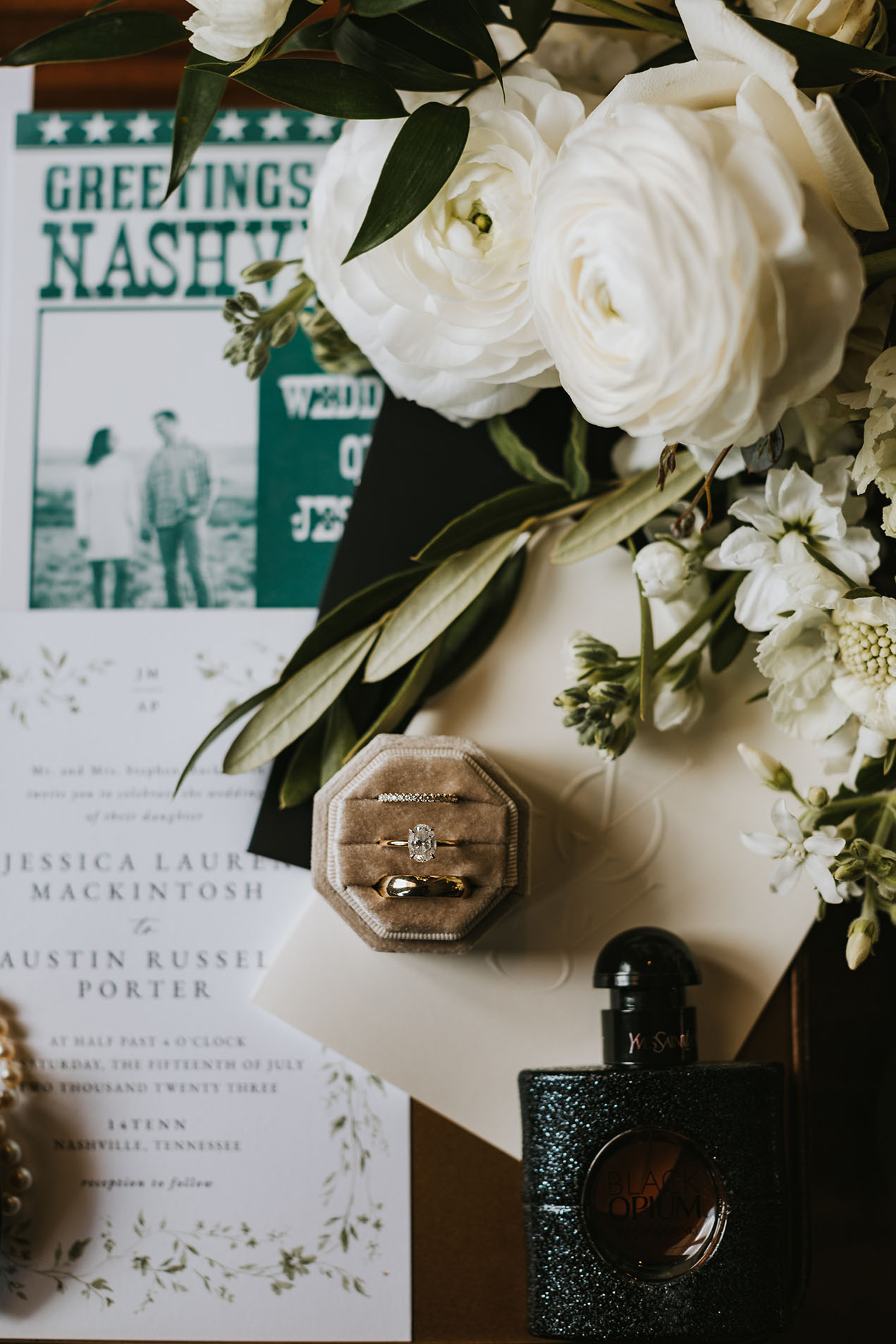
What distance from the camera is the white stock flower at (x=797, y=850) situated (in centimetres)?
46

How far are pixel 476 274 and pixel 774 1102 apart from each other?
0.43m

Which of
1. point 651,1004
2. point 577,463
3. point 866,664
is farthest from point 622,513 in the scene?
point 651,1004

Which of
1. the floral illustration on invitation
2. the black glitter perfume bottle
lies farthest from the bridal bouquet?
the floral illustration on invitation

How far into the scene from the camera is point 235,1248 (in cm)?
58

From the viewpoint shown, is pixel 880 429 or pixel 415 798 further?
pixel 415 798

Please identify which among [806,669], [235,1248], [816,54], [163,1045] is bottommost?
[235,1248]

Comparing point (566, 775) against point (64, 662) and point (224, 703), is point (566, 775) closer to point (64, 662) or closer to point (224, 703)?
point (224, 703)

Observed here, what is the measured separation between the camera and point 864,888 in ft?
1.53

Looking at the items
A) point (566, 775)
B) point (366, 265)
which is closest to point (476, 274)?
point (366, 265)

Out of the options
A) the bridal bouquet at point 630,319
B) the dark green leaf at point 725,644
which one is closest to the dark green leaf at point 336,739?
the bridal bouquet at point 630,319

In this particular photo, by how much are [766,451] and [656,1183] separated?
1.22ft

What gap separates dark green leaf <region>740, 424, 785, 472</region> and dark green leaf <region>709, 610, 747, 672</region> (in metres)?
0.13

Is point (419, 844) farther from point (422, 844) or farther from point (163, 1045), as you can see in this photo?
point (163, 1045)

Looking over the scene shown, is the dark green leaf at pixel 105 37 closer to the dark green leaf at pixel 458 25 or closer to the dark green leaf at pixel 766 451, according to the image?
the dark green leaf at pixel 458 25
